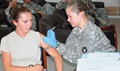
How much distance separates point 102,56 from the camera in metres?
1.47

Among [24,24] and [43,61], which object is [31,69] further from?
[24,24]

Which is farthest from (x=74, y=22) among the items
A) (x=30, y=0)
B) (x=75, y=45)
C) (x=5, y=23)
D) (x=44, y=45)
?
(x=30, y=0)

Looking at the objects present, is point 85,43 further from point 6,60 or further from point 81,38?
point 6,60

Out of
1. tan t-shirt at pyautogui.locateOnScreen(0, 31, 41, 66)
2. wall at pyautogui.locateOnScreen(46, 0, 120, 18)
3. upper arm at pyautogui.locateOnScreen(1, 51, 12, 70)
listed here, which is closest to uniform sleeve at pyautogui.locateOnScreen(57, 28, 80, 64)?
tan t-shirt at pyautogui.locateOnScreen(0, 31, 41, 66)

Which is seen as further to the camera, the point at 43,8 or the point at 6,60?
the point at 43,8

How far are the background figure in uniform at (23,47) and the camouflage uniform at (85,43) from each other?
Answer: 0.11m

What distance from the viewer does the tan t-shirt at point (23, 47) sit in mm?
1855

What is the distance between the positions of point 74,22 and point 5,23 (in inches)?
138

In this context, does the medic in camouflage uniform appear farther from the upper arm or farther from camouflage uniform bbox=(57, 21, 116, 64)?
the upper arm

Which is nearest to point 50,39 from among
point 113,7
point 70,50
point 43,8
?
point 70,50

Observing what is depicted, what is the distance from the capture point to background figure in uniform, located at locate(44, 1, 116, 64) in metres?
1.72

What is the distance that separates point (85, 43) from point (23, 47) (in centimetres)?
51

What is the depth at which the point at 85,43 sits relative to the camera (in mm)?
1710

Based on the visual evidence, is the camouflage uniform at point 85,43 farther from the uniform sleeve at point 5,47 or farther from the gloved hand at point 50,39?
the uniform sleeve at point 5,47
